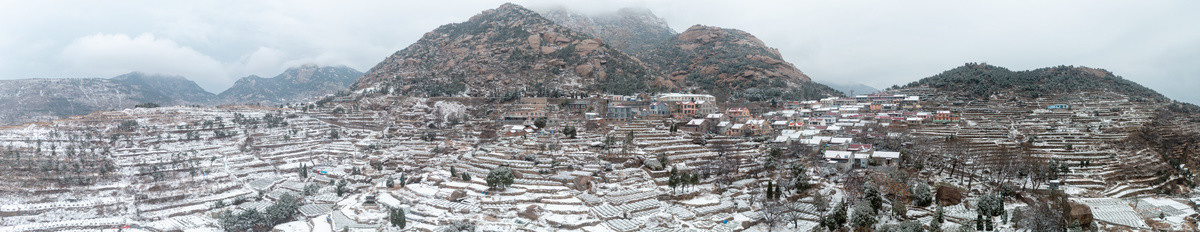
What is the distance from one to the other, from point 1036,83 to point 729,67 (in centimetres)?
3943

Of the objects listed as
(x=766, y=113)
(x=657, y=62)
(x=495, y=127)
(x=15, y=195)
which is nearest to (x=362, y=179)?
(x=495, y=127)

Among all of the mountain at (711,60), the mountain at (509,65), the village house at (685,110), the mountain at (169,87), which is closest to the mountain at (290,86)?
the mountain at (169,87)

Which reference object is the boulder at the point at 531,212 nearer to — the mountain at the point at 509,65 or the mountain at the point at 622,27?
the mountain at the point at 509,65

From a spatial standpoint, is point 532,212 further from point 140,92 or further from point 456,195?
point 140,92

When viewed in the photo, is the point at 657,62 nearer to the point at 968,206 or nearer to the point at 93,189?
the point at 968,206

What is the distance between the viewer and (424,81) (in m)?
72.5

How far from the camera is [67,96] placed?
267ft

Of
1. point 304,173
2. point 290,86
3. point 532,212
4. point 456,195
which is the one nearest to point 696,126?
point 532,212

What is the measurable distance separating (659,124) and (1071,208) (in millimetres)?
31444

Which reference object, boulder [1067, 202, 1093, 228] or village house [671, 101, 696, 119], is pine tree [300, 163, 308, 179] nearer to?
village house [671, 101, 696, 119]

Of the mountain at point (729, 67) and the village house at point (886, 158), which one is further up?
the mountain at point (729, 67)

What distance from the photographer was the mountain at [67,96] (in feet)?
225

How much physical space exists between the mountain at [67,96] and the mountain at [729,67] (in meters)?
87.2

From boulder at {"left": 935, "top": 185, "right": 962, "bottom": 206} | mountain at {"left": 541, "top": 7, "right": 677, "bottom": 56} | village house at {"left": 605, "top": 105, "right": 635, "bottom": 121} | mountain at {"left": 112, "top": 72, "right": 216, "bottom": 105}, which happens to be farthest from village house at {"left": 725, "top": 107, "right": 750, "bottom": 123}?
mountain at {"left": 112, "top": 72, "right": 216, "bottom": 105}
